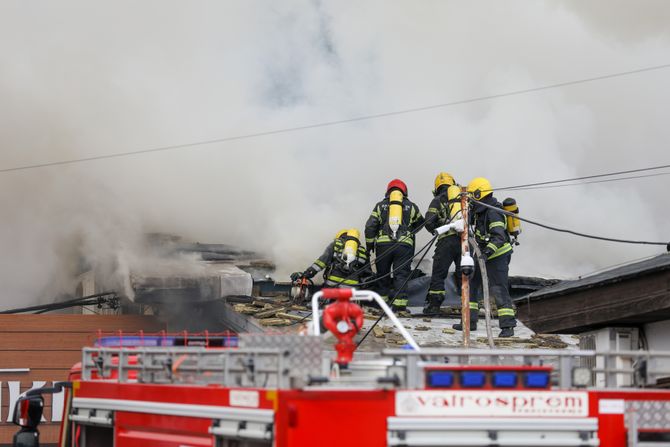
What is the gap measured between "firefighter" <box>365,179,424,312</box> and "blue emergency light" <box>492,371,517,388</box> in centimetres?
1098

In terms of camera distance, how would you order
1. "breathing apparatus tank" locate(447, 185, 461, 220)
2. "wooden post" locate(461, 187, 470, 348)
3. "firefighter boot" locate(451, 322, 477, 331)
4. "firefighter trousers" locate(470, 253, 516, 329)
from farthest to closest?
"breathing apparatus tank" locate(447, 185, 461, 220), "firefighter boot" locate(451, 322, 477, 331), "firefighter trousers" locate(470, 253, 516, 329), "wooden post" locate(461, 187, 470, 348)

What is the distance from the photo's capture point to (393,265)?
17.5m

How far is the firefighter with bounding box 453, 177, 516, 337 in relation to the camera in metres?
14.8

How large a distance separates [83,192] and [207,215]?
2319mm

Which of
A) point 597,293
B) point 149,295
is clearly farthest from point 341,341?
point 149,295

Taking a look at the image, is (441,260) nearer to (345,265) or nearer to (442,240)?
(442,240)

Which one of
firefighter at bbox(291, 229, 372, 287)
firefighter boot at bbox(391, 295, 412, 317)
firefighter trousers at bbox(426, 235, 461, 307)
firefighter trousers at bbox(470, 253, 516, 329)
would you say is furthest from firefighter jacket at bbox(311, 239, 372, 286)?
firefighter trousers at bbox(470, 253, 516, 329)

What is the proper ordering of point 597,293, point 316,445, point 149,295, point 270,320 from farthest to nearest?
1. point 149,295
2. point 270,320
3. point 597,293
4. point 316,445

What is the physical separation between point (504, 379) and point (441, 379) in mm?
327

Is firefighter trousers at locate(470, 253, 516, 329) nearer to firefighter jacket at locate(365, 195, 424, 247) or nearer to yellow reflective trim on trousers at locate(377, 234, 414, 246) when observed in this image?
yellow reflective trim on trousers at locate(377, 234, 414, 246)

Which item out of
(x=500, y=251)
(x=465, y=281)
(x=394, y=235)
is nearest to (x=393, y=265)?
(x=394, y=235)

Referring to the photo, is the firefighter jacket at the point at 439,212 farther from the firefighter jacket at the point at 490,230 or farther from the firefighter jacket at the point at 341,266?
the firefighter jacket at the point at 341,266

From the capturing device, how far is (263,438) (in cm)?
568

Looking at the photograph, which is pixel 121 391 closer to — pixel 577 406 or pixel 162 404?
pixel 162 404
